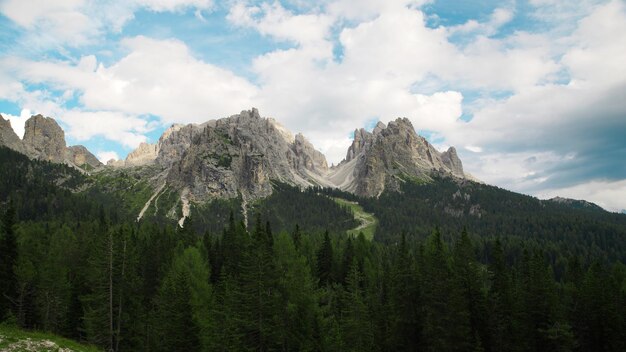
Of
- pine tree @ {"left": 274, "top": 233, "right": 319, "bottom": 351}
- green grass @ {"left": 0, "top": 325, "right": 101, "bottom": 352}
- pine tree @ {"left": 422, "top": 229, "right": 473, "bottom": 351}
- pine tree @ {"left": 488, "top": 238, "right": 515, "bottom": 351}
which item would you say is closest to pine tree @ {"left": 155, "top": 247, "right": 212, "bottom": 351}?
pine tree @ {"left": 274, "top": 233, "right": 319, "bottom": 351}

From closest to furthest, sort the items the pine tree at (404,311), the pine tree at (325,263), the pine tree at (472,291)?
the pine tree at (472,291) → the pine tree at (404,311) → the pine tree at (325,263)

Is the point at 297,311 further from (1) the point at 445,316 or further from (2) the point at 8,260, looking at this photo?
(2) the point at 8,260

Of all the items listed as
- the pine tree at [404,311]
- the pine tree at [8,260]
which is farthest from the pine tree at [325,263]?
the pine tree at [8,260]

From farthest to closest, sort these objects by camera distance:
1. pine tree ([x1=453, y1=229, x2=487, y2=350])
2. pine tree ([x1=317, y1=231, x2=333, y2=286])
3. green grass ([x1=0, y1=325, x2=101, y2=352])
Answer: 1. pine tree ([x1=317, y1=231, x2=333, y2=286])
2. pine tree ([x1=453, y1=229, x2=487, y2=350])
3. green grass ([x1=0, y1=325, x2=101, y2=352])

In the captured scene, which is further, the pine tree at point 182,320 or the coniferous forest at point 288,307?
the pine tree at point 182,320

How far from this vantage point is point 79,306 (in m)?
70.3

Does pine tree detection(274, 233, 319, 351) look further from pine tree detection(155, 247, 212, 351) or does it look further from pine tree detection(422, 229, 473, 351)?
pine tree detection(422, 229, 473, 351)

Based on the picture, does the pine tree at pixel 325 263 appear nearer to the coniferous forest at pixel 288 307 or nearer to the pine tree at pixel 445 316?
the coniferous forest at pixel 288 307

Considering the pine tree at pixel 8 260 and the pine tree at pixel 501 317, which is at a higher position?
the pine tree at pixel 8 260

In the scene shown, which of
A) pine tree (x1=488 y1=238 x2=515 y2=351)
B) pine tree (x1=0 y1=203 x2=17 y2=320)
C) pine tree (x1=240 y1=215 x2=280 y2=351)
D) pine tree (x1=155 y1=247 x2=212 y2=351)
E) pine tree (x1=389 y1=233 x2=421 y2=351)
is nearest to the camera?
pine tree (x1=240 y1=215 x2=280 y2=351)

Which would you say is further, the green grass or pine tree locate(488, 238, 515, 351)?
pine tree locate(488, 238, 515, 351)

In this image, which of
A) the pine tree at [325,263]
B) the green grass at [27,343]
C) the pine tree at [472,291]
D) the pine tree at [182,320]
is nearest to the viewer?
the green grass at [27,343]

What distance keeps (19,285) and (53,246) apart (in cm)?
3192

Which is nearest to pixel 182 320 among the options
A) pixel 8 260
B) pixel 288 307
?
pixel 288 307
